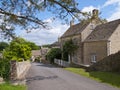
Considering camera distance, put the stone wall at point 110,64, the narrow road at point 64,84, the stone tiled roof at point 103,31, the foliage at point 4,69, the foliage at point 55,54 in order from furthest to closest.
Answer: the foliage at point 55,54, the stone tiled roof at point 103,31, the stone wall at point 110,64, the foliage at point 4,69, the narrow road at point 64,84

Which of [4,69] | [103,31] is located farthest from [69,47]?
[4,69]

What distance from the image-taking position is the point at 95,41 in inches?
1970

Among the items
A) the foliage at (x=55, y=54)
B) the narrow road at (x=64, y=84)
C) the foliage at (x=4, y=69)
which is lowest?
the narrow road at (x=64, y=84)

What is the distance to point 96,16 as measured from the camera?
21.4m

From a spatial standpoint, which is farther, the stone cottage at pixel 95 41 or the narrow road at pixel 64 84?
the stone cottage at pixel 95 41

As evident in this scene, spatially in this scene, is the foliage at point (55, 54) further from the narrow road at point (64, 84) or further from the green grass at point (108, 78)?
the narrow road at point (64, 84)

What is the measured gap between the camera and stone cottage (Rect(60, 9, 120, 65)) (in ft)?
153

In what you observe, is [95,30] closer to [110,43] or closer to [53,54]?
[110,43]

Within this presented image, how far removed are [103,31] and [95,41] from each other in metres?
2.41

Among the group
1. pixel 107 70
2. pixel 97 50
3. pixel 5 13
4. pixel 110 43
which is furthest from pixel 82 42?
pixel 5 13

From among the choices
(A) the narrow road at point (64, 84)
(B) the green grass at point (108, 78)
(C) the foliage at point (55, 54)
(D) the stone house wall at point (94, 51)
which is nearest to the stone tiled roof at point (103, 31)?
(D) the stone house wall at point (94, 51)

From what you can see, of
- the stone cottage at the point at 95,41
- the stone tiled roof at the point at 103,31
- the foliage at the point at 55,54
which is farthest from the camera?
the foliage at the point at 55,54

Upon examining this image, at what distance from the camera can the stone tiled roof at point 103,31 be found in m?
47.3

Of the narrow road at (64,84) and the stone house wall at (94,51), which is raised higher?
the stone house wall at (94,51)
